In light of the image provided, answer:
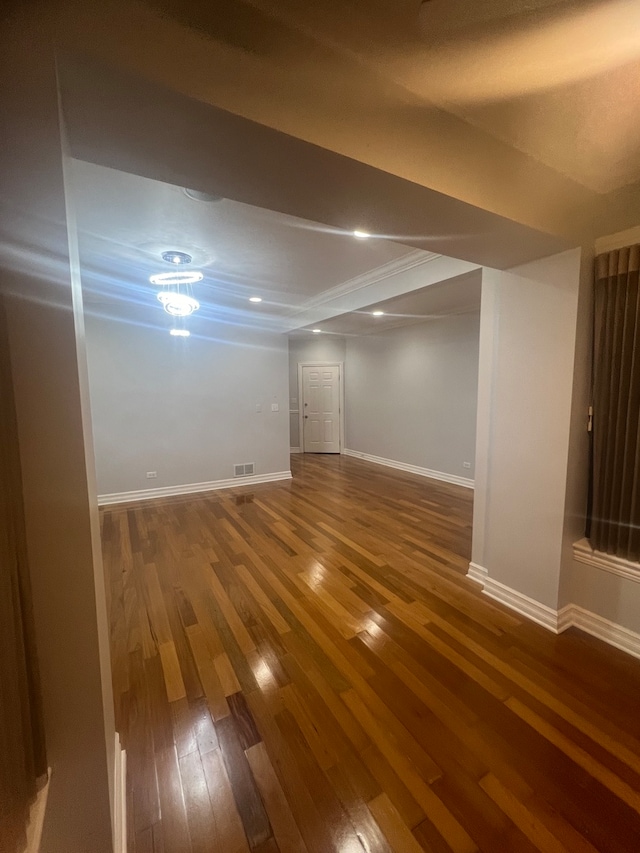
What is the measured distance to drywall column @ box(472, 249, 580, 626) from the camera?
6.59 ft

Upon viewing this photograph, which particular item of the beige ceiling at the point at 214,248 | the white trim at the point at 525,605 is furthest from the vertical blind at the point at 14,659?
the white trim at the point at 525,605

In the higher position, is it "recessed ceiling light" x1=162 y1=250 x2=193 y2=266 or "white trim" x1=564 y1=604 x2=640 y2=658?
"recessed ceiling light" x1=162 y1=250 x2=193 y2=266

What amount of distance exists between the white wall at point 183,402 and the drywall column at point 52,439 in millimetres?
4119

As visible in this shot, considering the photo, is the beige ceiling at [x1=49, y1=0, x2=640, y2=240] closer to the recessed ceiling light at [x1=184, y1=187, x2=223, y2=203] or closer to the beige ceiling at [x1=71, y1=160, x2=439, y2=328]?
the beige ceiling at [x1=71, y1=160, x2=439, y2=328]

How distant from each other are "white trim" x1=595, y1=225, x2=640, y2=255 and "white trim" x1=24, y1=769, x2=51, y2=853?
3.13 meters

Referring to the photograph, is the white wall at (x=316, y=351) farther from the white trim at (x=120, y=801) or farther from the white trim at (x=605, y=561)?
the white trim at (x=120, y=801)

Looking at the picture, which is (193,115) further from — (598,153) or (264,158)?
(598,153)

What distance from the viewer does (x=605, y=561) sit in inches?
79.1

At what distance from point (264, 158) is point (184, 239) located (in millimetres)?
1778

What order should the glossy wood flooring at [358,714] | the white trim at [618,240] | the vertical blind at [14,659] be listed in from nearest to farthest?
the vertical blind at [14,659] → the glossy wood flooring at [358,714] → the white trim at [618,240]

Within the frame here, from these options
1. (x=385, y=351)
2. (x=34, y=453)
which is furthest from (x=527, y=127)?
(x=385, y=351)

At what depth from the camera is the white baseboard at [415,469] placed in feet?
17.0

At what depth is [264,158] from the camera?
3.68 feet

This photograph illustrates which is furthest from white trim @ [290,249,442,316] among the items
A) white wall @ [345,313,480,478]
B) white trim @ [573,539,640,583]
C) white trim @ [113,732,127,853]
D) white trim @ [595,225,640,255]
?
white trim @ [113,732,127,853]
